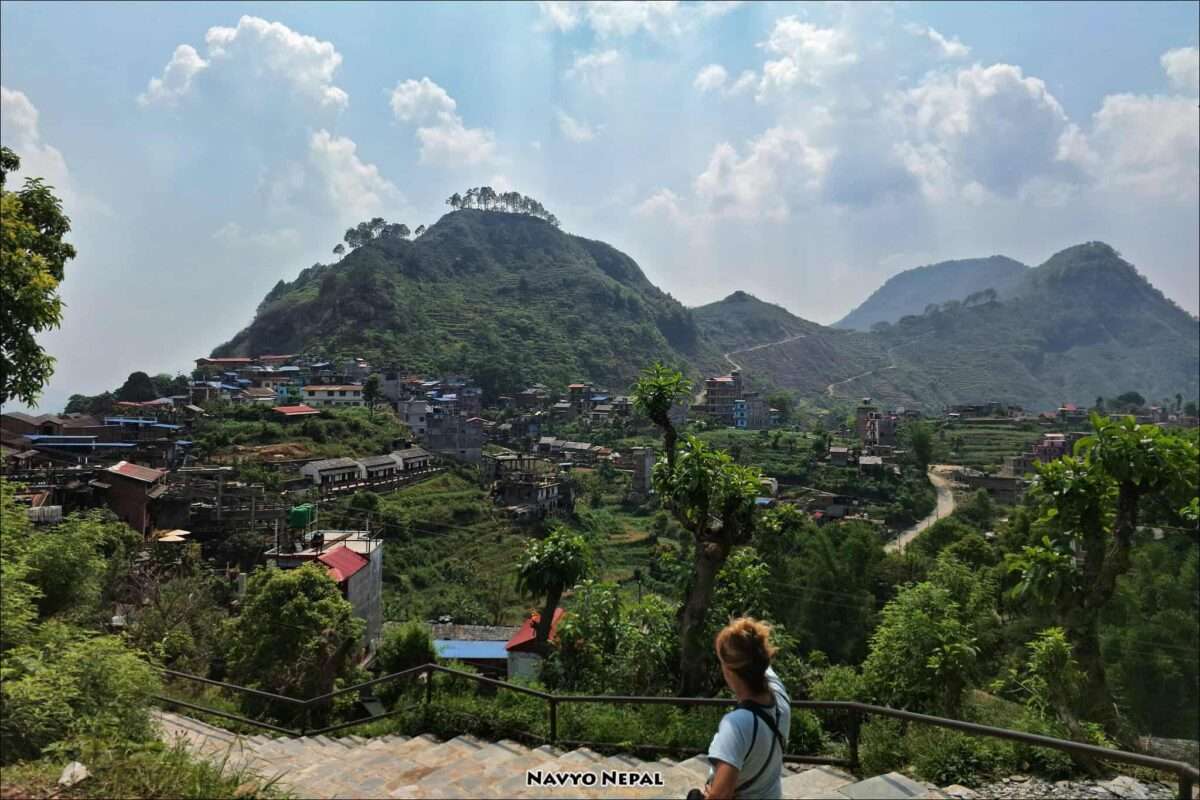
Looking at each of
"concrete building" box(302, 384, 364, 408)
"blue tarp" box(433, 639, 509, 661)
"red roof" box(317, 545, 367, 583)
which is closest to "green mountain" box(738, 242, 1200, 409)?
"concrete building" box(302, 384, 364, 408)

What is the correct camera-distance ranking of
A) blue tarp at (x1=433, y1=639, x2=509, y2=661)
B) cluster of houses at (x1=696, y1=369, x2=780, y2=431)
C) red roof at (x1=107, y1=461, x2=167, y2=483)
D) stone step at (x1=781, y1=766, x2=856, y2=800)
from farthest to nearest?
cluster of houses at (x1=696, y1=369, x2=780, y2=431), red roof at (x1=107, y1=461, x2=167, y2=483), blue tarp at (x1=433, y1=639, x2=509, y2=661), stone step at (x1=781, y1=766, x2=856, y2=800)

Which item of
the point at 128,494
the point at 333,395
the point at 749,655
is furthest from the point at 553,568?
the point at 333,395

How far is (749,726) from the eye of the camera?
2531 millimetres

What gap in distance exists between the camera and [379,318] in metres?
89.4

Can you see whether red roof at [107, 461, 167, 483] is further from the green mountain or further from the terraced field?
the green mountain

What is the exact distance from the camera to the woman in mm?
2498

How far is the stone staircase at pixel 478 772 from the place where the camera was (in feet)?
15.4

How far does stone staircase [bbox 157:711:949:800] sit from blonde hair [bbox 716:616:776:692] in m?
2.38

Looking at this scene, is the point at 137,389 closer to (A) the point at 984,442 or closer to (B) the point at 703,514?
(B) the point at 703,514

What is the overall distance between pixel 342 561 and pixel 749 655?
20540 millimetres

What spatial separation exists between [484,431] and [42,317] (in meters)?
61.3

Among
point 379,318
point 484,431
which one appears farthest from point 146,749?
point 379,318

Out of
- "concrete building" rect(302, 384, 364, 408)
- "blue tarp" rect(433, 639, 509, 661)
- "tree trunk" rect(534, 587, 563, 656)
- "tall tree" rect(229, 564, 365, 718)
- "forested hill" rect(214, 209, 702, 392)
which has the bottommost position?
"blue tarp" rect(433, 639, 509, 661)

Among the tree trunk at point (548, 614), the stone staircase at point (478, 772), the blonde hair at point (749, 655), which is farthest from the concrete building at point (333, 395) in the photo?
the blonde hair at point (749, 655)
